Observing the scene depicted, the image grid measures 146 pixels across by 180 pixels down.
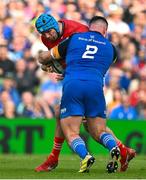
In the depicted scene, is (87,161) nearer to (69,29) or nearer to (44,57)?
(44,57)

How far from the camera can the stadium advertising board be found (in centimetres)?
1722

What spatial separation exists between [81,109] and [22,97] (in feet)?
25.2

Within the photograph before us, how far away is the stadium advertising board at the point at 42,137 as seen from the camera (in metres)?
17.2

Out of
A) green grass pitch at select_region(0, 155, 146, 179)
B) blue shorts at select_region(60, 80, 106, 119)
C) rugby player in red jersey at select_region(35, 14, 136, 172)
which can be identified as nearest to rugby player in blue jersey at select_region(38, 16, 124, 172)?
blue shorts at select_region(60, 80, 106, 119)

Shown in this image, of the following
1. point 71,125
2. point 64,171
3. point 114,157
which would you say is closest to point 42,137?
point 64,171

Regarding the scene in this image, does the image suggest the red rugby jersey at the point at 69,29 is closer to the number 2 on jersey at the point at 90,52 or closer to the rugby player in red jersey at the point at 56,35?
the rugby player in red jersey at the point at 56,35

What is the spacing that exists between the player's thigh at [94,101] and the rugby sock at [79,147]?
1.58ft

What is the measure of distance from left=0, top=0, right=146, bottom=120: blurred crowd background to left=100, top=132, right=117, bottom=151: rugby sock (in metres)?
7.26

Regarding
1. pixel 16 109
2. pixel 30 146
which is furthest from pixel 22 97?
pixel 30 146

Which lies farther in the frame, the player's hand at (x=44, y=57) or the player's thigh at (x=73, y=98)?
the player's hand at (x=44, y=57)

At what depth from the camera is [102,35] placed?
10797 millimetres

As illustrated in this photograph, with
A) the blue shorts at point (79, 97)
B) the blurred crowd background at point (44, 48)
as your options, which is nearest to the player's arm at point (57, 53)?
the blue shorts at point (79, 97)

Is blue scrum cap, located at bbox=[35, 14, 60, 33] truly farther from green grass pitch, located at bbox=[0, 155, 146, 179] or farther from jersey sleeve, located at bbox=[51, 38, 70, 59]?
green grass pitch, located at bbox=[0, 155, 146, 179]

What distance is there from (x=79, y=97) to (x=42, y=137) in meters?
6.76
